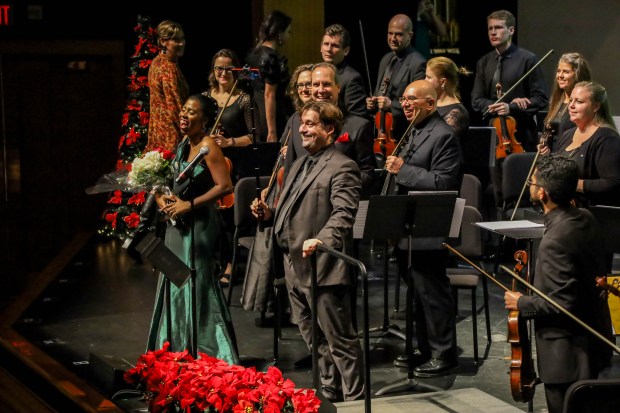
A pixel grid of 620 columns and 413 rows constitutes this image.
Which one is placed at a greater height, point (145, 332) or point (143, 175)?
point (143, 175)

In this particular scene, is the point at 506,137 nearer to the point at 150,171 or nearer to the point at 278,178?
the point at 278,178

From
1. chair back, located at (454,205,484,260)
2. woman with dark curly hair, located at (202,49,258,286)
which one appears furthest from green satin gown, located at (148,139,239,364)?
woman with dark curly hair, located at (202,49,258,286)

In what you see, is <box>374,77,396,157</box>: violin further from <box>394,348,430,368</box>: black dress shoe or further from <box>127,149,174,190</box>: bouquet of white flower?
<box>127,149,174,190</box>: bouquet of white flower

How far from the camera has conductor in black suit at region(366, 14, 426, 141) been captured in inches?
311

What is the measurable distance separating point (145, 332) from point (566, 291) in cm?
329

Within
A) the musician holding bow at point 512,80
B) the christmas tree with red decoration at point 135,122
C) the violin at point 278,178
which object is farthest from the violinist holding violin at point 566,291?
the christmas tree with red decoration at point 135,122

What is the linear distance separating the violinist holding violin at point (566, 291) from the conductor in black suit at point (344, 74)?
3.08 meters

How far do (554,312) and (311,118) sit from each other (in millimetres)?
1572

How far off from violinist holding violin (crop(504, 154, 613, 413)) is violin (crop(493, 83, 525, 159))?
3755mm

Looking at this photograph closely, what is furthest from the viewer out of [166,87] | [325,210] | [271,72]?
[166,87]

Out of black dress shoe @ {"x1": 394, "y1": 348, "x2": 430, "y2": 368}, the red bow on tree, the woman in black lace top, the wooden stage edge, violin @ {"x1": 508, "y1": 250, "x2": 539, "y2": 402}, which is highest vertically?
the woman in black lace top

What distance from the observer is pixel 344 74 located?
745 cm

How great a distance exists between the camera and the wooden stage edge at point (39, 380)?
543 cm

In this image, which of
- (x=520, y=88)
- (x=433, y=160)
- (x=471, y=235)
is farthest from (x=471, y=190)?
(x=520, y=88)
